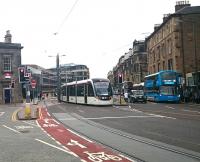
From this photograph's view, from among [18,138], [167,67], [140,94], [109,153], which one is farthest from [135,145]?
[167,67]

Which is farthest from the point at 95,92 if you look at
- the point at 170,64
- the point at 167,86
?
the point at 170,64

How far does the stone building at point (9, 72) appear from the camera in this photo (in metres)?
68.4

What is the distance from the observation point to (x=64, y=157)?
41.7ft

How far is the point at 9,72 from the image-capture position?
6900 centimetres

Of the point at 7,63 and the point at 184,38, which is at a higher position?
Result: the point at 184,38

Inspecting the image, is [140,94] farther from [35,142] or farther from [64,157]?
[64,157]

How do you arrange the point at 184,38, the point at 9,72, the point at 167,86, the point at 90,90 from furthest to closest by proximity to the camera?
the point at 184,38 → the point at 9,72 → the point at 167,86 → the point at 90,90

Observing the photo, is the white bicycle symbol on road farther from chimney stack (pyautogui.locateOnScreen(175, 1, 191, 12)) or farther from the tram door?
chimney stack (pyautogui.locateOnScreen(175, 1, 191, 12))

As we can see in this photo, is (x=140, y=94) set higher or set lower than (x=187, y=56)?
lower

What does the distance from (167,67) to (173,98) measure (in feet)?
71.6

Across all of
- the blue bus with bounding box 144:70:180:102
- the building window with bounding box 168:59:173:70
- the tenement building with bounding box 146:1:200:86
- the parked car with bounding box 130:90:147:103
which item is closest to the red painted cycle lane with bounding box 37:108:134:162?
the blue bus with bounding box 144:70:180:102

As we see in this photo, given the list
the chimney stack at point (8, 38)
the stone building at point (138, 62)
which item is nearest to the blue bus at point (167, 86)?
the chimney stack at point (8, 38)

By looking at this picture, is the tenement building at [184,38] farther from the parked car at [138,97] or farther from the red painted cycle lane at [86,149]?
the red painted cycle lane at [86,149]

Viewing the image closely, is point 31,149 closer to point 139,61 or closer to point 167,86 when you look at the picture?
point 167,86
